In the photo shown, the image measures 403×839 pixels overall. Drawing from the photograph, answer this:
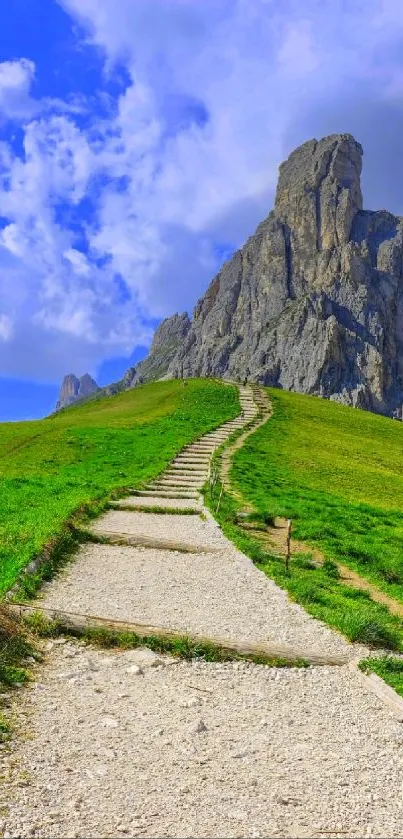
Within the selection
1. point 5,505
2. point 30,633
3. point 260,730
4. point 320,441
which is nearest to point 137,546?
point 5,505

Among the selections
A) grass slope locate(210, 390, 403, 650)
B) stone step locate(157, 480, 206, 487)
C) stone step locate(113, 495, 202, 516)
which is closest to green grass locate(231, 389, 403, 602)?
grass slope locate(210, 390, 403, 650)

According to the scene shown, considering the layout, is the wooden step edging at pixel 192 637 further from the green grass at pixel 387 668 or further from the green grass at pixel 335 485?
the green grass at pixel 335 485

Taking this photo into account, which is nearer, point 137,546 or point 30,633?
point 30,633

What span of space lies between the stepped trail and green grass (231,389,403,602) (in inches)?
259

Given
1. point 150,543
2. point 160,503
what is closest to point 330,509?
point 160,503

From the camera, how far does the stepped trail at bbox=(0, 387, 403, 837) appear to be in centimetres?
554

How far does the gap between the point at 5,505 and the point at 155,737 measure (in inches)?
601

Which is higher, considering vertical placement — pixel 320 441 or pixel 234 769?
pixel 320 441

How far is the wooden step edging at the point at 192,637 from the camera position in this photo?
31.8 feet

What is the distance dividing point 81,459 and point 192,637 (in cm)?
2676

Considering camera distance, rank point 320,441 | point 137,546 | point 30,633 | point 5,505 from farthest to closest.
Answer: point 320,441 < point 5,505 < point 137,546 < point 30,633

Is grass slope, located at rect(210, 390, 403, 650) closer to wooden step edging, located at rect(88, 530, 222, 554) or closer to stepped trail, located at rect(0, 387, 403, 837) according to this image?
stepped trail, located at rect(0, 387, 403, 837)

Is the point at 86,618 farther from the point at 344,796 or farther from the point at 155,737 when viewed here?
the point at 344,796

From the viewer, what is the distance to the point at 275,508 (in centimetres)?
2361
